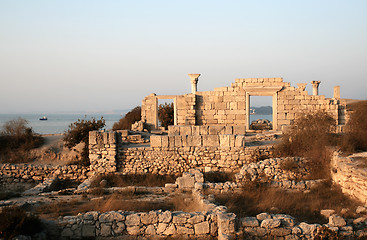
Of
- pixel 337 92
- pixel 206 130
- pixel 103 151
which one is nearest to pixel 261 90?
pixel 337 92

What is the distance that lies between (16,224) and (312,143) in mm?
9541

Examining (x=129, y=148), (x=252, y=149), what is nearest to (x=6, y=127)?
(x=129, y=148)

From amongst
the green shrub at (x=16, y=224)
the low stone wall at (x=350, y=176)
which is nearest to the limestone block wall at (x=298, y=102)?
the low stone wall at (x=350, y=176)

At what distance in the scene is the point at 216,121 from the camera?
65.7 ft

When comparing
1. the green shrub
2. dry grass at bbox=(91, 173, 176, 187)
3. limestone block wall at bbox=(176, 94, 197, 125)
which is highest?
limestone block wall at bbox=(176, 94, 197, 125)

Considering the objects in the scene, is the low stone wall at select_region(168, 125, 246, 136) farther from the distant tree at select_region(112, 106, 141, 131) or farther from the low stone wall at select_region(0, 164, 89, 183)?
the distant tree at select_region(112, 106, 141, 131)

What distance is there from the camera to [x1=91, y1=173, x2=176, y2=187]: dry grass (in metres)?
11.3

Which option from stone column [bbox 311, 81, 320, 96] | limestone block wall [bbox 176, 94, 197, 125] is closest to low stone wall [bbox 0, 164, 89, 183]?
limestone block wall [bbox 176, 94, 197, 125]

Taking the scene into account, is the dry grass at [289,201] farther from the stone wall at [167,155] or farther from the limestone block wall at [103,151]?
the limestone block wall at [103,151]

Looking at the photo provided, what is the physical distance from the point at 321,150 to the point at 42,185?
9.96 m

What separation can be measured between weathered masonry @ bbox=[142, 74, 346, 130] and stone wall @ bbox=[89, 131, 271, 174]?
7.44 meters

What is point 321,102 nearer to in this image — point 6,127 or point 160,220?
point 160,220

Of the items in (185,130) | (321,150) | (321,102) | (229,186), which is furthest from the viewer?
(321,102)

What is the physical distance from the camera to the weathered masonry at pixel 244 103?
64.2 ft
